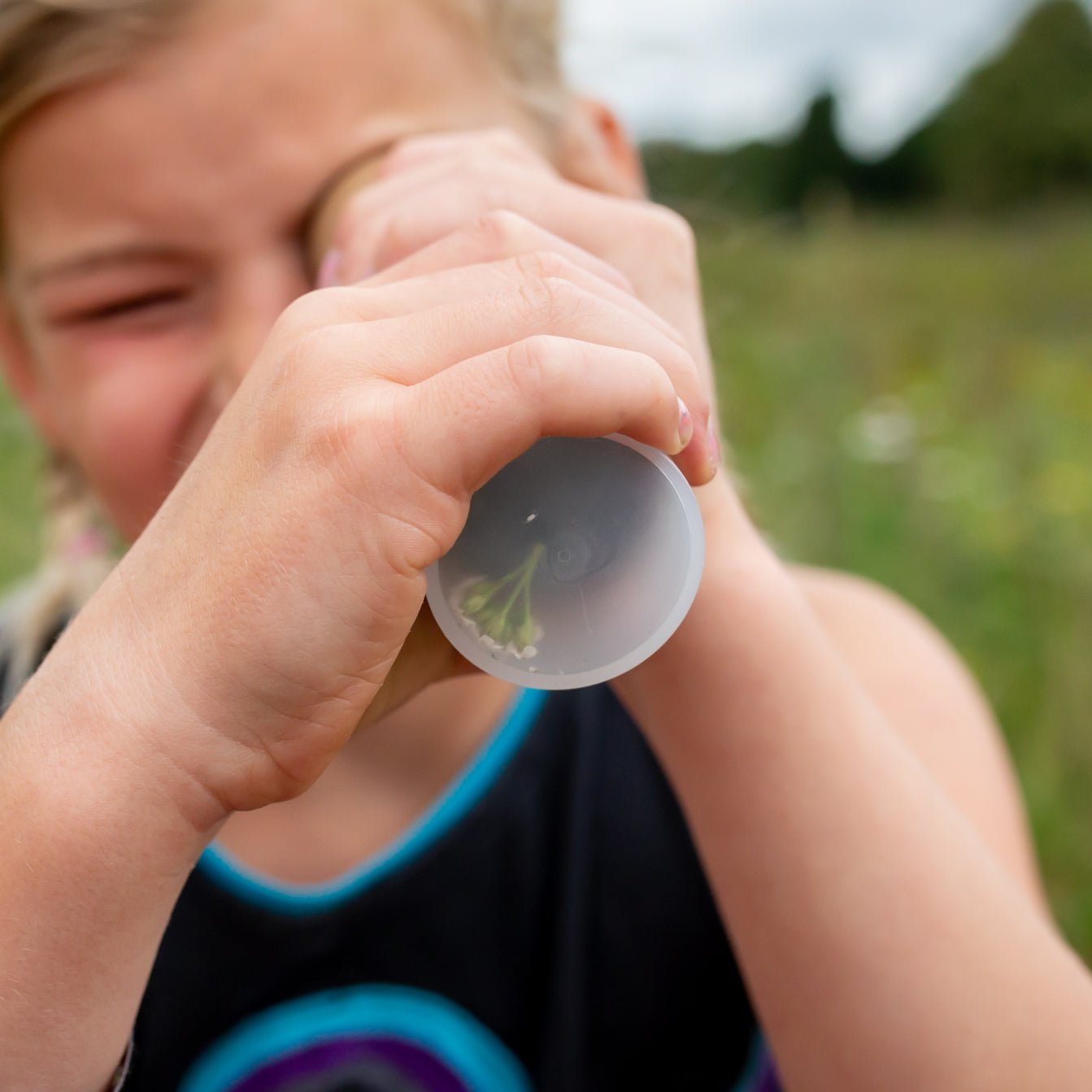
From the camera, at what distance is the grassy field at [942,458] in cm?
172

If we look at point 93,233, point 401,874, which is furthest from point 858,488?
point 93,233

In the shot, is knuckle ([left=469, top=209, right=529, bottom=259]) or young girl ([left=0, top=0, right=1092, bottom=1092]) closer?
young girl ([left=0, top=0, right=1092, bottom=1092])

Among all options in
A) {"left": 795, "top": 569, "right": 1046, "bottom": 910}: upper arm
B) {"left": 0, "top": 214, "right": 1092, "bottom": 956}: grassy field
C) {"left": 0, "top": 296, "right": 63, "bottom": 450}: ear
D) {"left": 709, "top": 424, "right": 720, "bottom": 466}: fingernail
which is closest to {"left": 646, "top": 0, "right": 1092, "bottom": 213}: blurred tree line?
{"left": 0, "top": 214, "right": 1092, "bottom": 956}: grassy field

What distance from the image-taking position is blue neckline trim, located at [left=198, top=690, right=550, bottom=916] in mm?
1006

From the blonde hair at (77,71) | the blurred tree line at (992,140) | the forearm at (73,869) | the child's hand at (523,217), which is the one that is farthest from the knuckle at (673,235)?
the blurred tree line at (992,140)

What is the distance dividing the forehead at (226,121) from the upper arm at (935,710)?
646mm

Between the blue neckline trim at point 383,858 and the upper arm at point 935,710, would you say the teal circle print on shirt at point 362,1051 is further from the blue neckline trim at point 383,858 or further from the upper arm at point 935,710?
the upper arm at point 935,710

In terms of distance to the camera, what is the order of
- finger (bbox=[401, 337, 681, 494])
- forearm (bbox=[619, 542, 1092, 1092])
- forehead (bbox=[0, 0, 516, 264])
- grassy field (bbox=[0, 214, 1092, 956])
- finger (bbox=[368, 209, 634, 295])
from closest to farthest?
finger (bbox=[401, 337, 681, 494]), finger (bbox=[368, 209, 634, 295]), forearm (bbox=[619, 542, 1092, 1092]), forehead (bbox=[0, 0, 516, 264]), grassy field (bbox=[0, 214, 1092, 956])

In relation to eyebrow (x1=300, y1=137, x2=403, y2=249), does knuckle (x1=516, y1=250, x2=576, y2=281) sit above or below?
above

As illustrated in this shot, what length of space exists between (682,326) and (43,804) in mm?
490

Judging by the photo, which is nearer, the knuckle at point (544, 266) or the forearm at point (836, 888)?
the knuckle at point (544, 266)

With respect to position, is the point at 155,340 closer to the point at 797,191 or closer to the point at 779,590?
the point at 779,590

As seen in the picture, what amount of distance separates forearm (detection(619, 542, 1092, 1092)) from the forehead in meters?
0.48

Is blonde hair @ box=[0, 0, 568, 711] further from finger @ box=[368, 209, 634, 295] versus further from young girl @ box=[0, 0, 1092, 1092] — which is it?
finger @ box=[368, 209, 634, 295]
